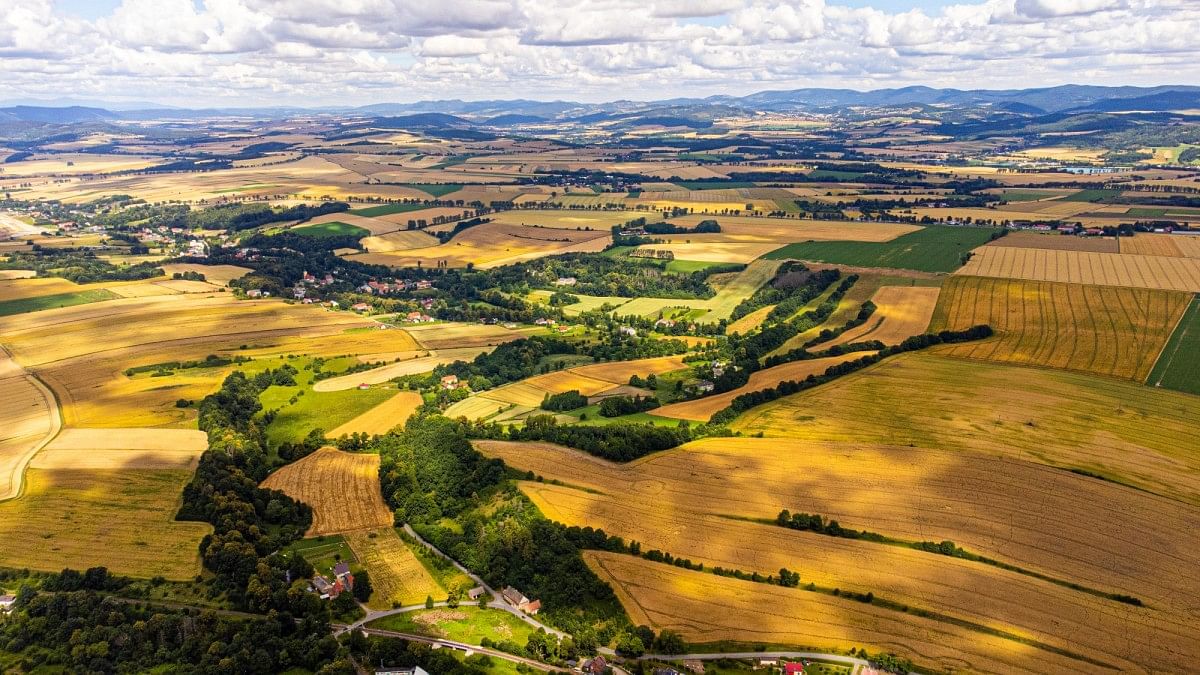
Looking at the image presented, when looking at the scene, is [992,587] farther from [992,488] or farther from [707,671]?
[707,671]

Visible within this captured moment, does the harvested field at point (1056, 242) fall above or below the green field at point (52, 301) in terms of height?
above

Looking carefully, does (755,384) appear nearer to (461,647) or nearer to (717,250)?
(461,647)

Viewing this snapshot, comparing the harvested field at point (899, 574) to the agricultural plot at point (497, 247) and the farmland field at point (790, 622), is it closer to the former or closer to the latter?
the farmland field at point (790, 622)

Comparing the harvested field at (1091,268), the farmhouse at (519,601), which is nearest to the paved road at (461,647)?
the farmhouse at (519,601)

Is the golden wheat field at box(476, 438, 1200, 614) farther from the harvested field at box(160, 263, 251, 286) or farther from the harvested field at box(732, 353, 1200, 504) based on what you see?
the harvested field at box(160, 263, 251, 286)

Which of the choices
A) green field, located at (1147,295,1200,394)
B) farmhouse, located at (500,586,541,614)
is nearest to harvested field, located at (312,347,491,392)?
farmhouse, located at (500,586,541,614)

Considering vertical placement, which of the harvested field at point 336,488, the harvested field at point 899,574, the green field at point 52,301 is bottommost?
the harvested field at point 336,488
